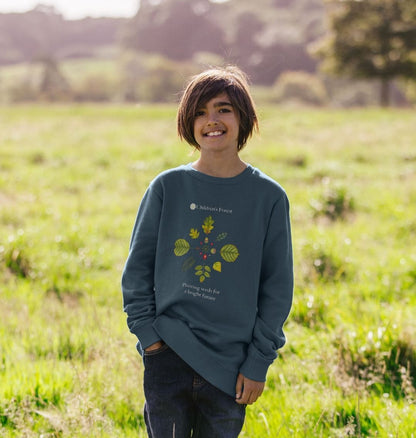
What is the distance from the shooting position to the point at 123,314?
4293 millimetres

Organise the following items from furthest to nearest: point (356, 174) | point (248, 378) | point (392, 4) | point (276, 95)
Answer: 1. point (276, 95)
2. point (392, 4)
3. point (356, 174)
4. point (248, 378)

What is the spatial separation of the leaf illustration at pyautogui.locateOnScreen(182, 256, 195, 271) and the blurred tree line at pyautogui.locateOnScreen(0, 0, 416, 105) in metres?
0.83

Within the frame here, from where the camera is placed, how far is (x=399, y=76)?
36.2m

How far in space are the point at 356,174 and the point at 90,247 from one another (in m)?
6.87

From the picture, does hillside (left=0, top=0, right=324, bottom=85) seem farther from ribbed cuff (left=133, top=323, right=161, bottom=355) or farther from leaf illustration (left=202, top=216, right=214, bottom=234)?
ribbed cuff (left=133, top=323, right=161, bottom=355)

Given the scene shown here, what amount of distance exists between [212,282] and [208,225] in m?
0.25

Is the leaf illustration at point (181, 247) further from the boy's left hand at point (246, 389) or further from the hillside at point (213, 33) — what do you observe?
the hillside at point (213, 33)

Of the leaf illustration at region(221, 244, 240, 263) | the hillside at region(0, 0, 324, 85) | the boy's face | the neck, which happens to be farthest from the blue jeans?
the hillside at region(0, 0, 324, 85)

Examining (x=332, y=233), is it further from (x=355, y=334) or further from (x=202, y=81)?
(x=202, y=81)

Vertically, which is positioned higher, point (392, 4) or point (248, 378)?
point (392, 4)

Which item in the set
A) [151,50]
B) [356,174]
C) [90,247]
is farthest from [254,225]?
[151,50]

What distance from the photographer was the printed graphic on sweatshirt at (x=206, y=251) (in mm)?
1951

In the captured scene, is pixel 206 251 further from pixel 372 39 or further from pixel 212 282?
pixel 372 39

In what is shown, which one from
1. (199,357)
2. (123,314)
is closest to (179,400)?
(199,357)
